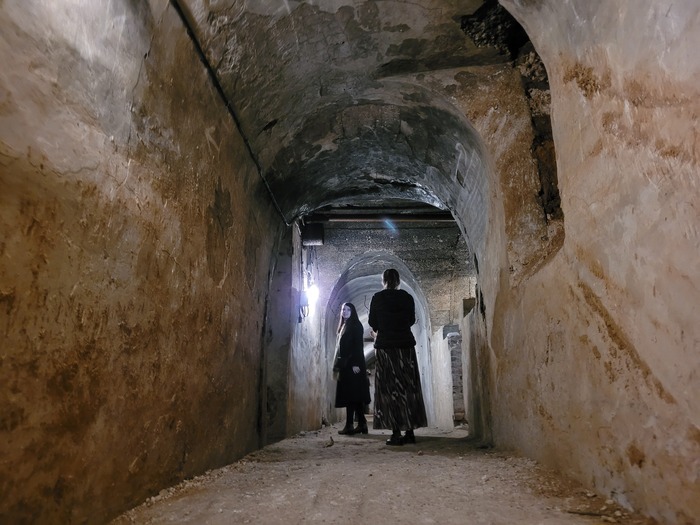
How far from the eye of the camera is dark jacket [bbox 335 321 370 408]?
5.80 metres

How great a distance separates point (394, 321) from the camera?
167 inches

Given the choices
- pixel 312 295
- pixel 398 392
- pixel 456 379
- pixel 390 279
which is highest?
pixel 312 295

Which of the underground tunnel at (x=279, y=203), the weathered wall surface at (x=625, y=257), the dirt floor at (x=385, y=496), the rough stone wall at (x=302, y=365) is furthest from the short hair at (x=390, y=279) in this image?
the weathered wall surface at (x=625, y=257)

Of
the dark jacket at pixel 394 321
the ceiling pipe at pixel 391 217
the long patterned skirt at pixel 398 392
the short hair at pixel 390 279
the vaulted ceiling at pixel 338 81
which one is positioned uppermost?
the ceiling pipe at pixel 391 217

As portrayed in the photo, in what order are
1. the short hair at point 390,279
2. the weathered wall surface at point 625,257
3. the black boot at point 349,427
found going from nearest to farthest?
1. the weathered wall surface at point 625,257
2. the short hair at point 390,279
3. the black boot at point 349,427

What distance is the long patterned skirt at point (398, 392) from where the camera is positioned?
13.5 feet

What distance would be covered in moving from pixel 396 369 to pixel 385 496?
88.5 inches

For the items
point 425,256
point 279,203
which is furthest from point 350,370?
point 425,256

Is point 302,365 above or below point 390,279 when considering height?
below

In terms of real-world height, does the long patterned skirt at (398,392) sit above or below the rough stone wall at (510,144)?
below

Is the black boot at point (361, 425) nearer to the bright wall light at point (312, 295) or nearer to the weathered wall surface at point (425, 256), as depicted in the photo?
the bright wall light at point (312, 295)

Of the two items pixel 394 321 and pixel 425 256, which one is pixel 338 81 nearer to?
pixel 394 321

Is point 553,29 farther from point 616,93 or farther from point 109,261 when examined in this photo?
point 109,261

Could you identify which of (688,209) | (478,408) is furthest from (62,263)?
(478,408)
